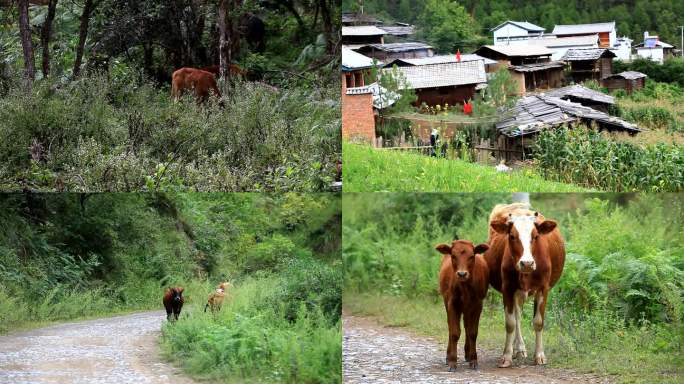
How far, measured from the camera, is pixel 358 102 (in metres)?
9.36

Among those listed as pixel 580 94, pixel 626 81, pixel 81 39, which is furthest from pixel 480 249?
pixel 81 39

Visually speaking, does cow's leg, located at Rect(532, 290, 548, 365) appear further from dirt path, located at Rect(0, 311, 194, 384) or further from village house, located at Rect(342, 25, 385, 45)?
village house, located at Rect(342, 25, 385, 45)

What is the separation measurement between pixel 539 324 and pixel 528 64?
2.76m

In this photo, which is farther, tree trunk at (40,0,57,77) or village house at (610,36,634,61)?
tree trunk at (40,0,57,77)

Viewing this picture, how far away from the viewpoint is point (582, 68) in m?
9.39

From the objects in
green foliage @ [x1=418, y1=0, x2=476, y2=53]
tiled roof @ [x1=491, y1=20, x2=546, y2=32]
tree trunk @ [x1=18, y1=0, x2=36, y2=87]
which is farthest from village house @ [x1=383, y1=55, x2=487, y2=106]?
tree trunk @ [x1=18, y1=0, x2=36, y2=87]

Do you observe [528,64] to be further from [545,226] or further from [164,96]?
[164,96]

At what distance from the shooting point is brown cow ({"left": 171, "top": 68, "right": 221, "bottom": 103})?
1053 centimetres

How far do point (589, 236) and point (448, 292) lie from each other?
1.73 metres

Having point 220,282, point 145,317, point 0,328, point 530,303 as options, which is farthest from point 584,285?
point 0,328

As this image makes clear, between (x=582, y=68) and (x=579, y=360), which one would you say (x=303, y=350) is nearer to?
(x=579, y=360)

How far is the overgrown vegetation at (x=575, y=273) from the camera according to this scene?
7668mm

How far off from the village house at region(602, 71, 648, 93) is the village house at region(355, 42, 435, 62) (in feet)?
4.82

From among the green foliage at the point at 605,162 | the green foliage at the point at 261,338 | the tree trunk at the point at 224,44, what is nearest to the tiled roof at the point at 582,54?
the green foliage at the point at 605,162
